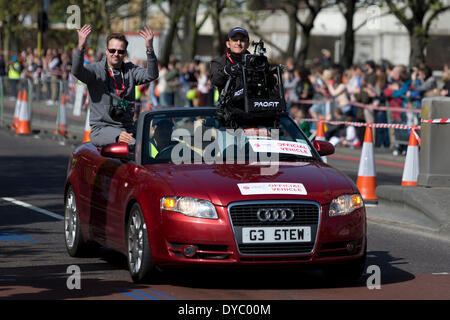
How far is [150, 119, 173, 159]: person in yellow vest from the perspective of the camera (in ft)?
31.8

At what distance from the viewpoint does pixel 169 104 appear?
31.4 m

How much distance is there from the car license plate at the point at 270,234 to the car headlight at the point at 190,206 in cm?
27

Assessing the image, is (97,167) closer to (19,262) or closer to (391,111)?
(19,262)

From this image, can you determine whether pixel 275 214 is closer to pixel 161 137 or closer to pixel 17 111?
pixel 161 137

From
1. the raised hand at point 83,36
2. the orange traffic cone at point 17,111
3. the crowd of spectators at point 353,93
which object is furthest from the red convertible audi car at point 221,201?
the orange traffic cone at point 17,111

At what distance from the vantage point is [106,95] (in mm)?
10961

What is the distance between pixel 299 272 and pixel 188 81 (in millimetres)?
23051

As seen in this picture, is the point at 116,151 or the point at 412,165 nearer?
the point at 116,151

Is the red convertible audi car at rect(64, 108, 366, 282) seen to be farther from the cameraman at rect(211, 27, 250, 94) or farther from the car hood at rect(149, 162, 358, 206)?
the cameraman at rect(211, 27, 250, 94)

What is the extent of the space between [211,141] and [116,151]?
819 mm

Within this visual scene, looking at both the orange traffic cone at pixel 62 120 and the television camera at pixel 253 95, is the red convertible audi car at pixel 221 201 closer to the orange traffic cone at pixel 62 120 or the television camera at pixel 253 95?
the television camera at pixel 253 95

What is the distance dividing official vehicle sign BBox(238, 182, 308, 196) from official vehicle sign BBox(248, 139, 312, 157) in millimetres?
936

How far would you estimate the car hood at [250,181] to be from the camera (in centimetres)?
862

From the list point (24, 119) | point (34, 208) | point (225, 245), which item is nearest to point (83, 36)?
point (225, 245)
